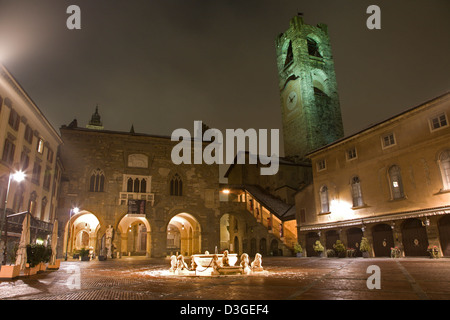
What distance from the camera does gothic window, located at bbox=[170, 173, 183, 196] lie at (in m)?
36.2

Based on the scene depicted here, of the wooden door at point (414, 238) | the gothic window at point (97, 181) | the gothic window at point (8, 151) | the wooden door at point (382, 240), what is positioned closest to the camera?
the gothic window at point (8, 151)

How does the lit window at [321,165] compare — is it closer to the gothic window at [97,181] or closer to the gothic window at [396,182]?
the gothic window at [396,182]

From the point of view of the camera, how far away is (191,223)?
3834 cm

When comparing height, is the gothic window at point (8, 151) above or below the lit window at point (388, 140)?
below

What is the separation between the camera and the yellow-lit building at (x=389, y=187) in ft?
64.3

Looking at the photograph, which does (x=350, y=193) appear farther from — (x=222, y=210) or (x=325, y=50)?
(x=325, y=50)

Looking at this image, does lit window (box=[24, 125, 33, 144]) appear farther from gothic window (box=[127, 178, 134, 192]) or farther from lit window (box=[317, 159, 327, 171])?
lit window (box=[317, 159, 327, 171])

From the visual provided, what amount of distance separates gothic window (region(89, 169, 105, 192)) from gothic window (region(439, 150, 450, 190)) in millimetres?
30434

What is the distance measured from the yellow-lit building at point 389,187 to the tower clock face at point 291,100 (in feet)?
82.1

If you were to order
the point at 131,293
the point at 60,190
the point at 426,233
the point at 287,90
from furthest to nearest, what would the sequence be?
the point at 287,90
the point at 60,190
the point at 426,233
the point at 131,293

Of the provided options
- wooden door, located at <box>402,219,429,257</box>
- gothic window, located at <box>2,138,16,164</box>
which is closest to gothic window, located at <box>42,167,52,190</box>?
gothic window, located at <box>2,138,16,164</box>

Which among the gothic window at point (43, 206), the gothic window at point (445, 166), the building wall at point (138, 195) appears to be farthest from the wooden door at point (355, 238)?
the gothic window at point (43, 206)
